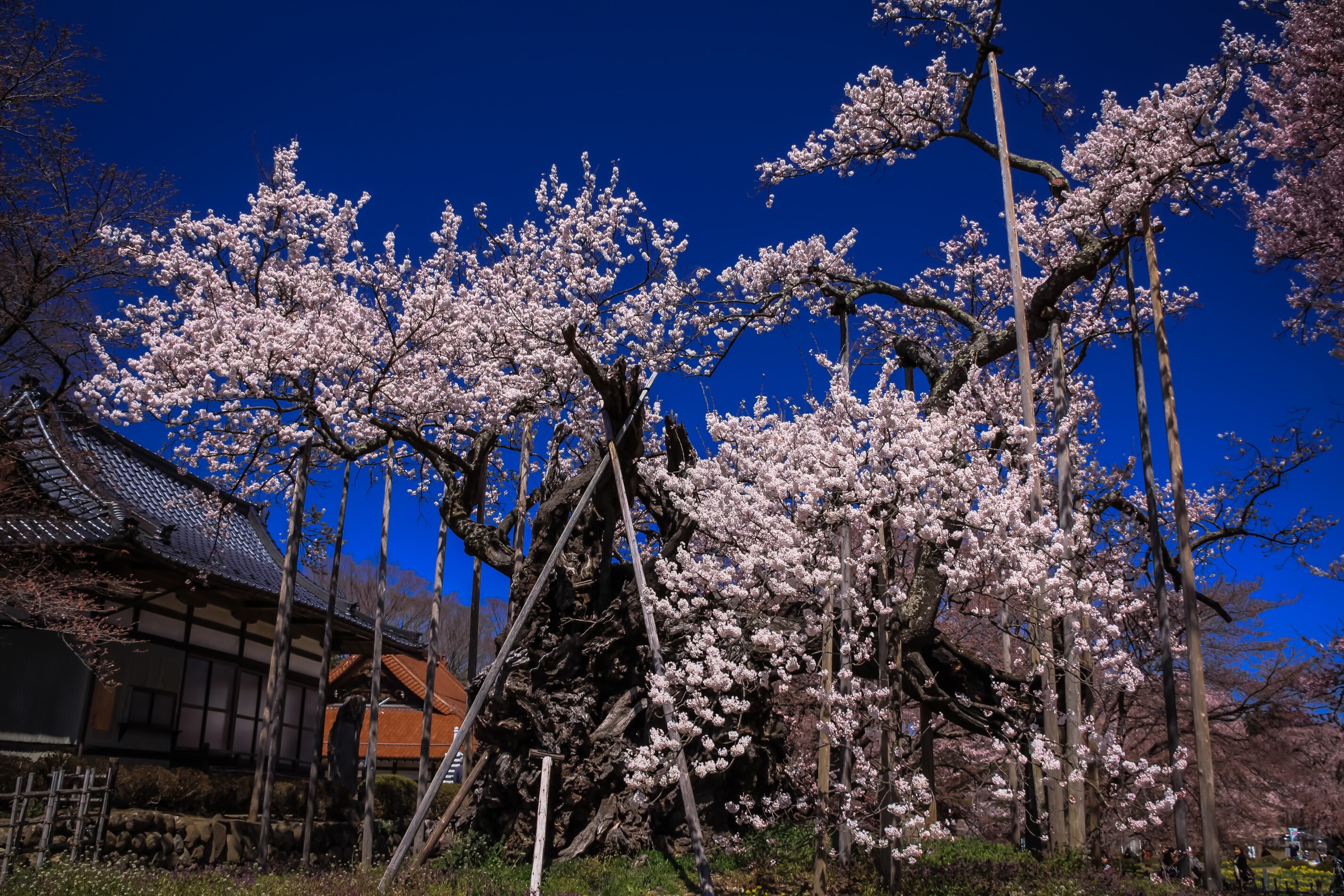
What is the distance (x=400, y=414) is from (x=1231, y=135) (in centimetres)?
1243

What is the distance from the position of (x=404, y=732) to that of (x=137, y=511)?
49.0ft

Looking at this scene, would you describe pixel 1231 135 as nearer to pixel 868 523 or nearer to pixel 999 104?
pixel 999 104

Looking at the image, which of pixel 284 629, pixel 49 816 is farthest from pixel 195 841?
pixel 284 629

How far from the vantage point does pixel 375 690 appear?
13281 millimetres

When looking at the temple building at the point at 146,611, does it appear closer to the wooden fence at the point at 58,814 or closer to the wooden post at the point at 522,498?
the wooden fence at the point at 58,814

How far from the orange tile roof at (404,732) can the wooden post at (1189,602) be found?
21.4 m

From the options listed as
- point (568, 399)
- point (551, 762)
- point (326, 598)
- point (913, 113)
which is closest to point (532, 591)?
point (551, 762)

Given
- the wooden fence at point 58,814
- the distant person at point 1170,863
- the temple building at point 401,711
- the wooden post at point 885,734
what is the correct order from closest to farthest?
the wooden post at point 885,734 < the wooden fence at point 58,814 < the distant person at point 1170,863 < the temple building at point 401,711

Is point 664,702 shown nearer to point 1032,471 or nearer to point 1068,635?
point 1068,635

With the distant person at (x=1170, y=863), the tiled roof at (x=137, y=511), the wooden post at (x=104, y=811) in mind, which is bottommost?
the distant person at (x=1170, y=863)

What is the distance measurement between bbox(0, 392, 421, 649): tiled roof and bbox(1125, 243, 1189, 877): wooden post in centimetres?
1302

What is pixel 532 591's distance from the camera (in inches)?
381

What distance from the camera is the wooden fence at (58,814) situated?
9.00 m

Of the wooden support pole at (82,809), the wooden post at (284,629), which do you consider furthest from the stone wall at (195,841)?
the wooden post at (284,629)
